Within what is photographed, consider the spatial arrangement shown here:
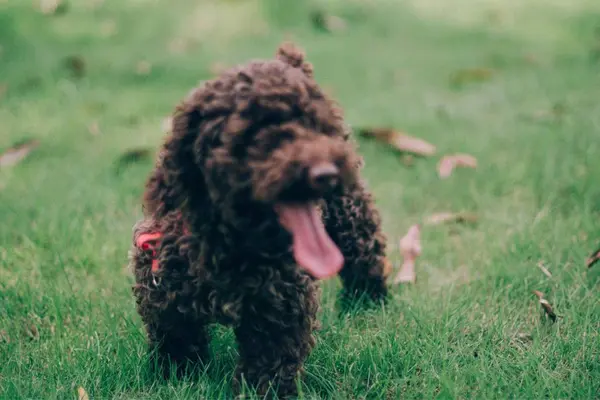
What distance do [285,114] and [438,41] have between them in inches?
261

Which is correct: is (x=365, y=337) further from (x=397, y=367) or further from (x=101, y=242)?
(x=101, y=242)

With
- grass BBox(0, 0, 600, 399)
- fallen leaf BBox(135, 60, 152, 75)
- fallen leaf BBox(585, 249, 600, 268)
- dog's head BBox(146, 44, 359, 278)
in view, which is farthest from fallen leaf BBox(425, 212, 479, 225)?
fallen leaf BBox(135, 60, 152, 75)

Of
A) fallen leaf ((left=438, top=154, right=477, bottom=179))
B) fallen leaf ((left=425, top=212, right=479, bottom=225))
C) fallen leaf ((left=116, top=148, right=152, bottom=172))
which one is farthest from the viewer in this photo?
fallen leaf ((left=116, top=148, right=152, bottom=172))

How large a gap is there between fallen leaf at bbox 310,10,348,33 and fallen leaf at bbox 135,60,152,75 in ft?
7.67

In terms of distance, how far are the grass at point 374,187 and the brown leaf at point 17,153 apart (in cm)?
14

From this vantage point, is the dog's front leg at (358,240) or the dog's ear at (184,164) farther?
the dog's front leg at (358,240)

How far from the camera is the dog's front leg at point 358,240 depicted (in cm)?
331

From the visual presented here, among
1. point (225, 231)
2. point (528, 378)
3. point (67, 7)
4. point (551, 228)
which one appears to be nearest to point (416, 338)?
point (528, 378)

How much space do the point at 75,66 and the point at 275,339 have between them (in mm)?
5184

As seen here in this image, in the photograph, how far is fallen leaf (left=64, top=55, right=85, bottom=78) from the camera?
699 cm

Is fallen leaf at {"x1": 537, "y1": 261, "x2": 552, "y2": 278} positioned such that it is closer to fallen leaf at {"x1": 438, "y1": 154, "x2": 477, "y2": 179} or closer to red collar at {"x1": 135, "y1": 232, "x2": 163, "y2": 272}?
fallen leaf at {"x1": 438, "y1": 154, "x2": 477, "y2": 179}

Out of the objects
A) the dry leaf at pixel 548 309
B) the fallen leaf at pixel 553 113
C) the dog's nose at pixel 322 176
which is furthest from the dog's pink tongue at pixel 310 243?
the fallen leaf at pixel 553 113

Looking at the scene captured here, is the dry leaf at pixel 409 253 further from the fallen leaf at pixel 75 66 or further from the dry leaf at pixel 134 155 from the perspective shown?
the fallen leaf at pixel 75 66

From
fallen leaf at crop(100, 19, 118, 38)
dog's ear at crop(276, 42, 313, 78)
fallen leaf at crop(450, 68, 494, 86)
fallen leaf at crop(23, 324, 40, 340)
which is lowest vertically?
fallen leaf at crop(450, 68, 494, 86)
